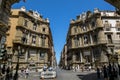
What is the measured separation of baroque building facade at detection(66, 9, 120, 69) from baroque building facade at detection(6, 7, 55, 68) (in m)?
9.06

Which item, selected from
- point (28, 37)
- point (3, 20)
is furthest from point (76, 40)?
point (3, 20)

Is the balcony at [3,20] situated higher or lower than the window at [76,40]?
lower

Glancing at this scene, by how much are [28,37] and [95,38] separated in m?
18.1

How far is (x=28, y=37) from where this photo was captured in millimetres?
44531

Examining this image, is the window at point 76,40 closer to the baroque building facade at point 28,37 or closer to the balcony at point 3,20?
the baroque building facade at point 28,37

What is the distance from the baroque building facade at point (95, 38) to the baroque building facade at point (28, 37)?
9.06 meters

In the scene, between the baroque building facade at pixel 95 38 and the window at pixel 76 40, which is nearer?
the baroque building facade at pixel 95 38

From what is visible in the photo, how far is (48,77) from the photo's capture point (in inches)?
1033

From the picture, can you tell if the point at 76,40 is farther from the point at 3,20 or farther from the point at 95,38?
the point at 3,20

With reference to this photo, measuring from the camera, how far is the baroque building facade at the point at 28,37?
40.7 meters

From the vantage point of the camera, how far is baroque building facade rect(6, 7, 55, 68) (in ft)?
133

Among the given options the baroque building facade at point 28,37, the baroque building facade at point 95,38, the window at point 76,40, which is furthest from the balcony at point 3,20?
the window at point 76,40

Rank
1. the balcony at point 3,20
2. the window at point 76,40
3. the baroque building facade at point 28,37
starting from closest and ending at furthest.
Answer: the balcony at point 3,20 → the baroque building facade at point 28,37 → the window at point 76,40

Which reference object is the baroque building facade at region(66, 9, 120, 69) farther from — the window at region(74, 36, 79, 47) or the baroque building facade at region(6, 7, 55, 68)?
the baroque building facade at region(6, 7, 55, 68)
